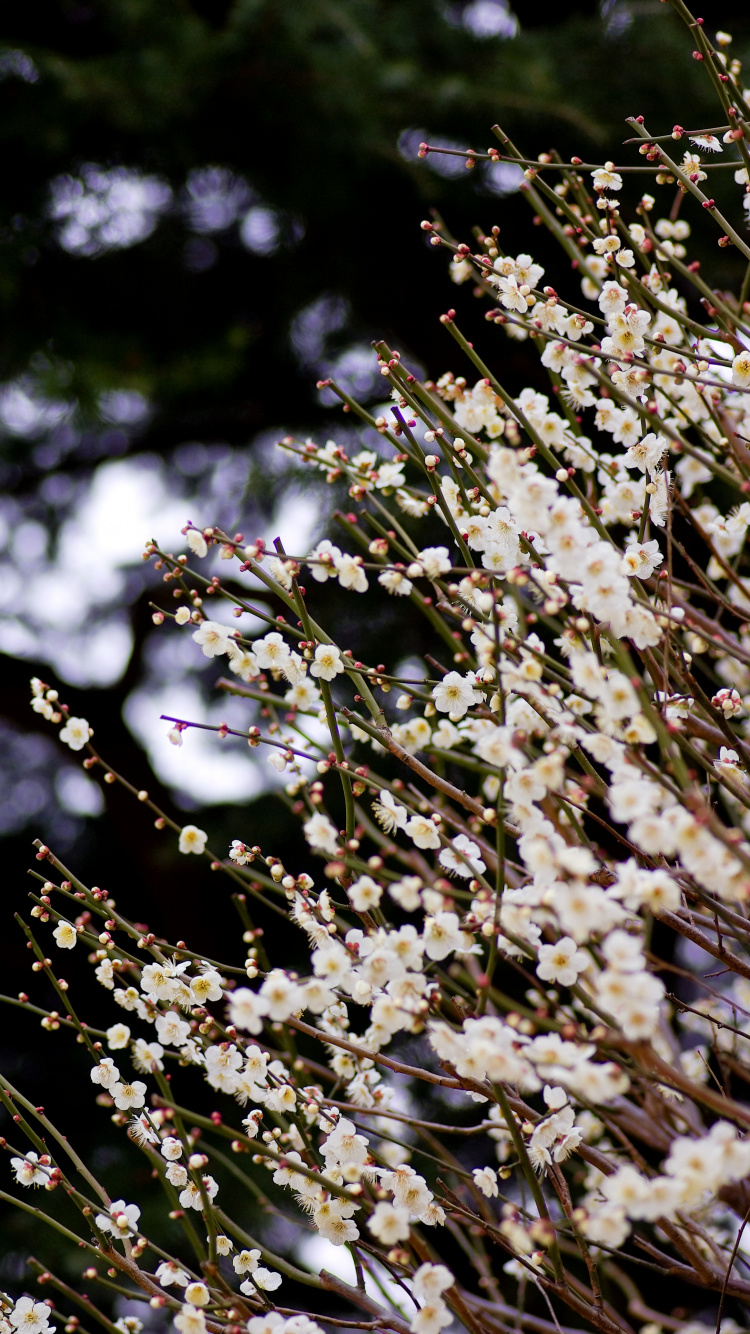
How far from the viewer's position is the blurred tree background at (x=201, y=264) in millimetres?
2016

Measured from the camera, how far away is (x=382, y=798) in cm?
100

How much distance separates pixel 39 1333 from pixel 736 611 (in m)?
1.02

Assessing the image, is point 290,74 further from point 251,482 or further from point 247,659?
point 247,659

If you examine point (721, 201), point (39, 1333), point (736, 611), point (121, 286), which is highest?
point (721, 201)

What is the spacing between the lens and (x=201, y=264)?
8.12 ft

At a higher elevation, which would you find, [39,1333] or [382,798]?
[382,798]

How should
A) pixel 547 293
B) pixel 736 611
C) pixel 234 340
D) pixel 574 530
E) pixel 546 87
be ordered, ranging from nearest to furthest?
pixel 574 530 < pixel 736 611 < pixel 547 293 < pixel 546 87 < pixel 234 340

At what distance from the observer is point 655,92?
2023 millimetres

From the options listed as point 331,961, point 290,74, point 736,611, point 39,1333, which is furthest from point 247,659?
point 290,74

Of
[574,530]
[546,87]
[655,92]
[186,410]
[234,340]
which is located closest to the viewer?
[574,530]

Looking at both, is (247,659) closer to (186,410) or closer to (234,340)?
(234,340)

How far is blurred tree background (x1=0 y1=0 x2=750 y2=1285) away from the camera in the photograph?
2.02m

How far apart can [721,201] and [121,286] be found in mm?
1336

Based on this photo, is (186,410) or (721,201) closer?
(721,201)
